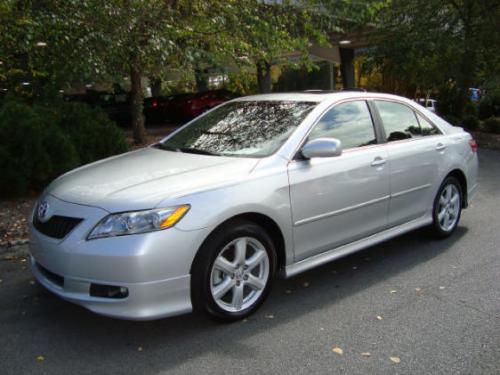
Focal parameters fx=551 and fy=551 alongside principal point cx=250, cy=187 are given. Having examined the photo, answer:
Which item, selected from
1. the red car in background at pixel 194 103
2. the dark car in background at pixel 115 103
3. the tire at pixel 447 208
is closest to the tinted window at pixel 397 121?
the tire at pixel 447 208

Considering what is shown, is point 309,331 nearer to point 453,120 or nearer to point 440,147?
point 440,147

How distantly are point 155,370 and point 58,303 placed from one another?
4.44 ft

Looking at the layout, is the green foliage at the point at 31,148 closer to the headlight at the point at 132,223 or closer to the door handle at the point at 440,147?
the headlight at the point at 132,223

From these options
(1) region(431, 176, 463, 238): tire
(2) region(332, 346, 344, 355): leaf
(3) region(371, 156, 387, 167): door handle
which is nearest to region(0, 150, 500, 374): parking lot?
(2) region(332, 346, 344, 355): leaf

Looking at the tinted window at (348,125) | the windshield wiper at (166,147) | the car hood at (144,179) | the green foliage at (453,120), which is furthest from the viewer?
the green foliage at (453,120)

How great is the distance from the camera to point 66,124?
28.3 ft

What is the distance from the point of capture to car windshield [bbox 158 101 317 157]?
171 inches

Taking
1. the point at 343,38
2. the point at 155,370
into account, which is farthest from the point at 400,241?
the point at 343,38

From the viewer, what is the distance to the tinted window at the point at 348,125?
4539 mm

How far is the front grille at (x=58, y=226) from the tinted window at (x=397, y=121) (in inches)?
115

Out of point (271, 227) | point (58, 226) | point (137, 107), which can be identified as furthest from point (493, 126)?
point (58, 226)

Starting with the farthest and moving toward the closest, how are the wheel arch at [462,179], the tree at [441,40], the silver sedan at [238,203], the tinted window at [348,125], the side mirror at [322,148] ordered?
the tree at [441,40], the wheel arch at [462,179], the tinted window at [348,125], the side mirror at [322,148], the silver sedan at [238,203]

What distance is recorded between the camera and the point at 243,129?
4633 mm

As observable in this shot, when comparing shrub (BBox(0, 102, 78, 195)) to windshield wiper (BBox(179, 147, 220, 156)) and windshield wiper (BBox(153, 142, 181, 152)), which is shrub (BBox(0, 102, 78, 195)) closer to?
windshield wiper (BBox(153, 142, 181, 152))
